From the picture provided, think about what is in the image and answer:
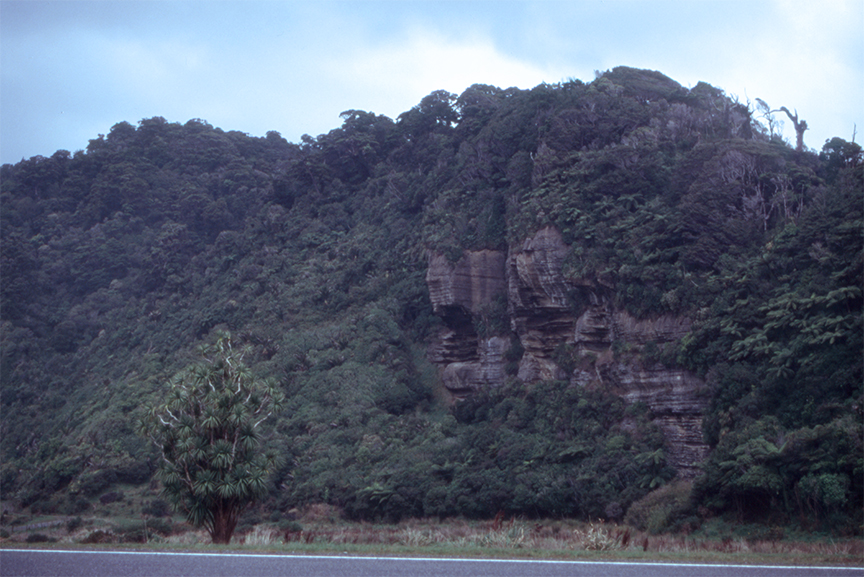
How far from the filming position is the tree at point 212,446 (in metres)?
19.8

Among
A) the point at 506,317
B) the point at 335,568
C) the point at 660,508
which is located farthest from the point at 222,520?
the point at 506,317

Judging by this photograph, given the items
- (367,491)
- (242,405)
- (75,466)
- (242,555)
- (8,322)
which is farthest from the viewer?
(8,322)

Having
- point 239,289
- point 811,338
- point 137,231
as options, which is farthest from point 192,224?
point 811,338

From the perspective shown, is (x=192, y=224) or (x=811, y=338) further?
(x=192, y=224)

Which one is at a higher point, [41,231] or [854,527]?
[41,231]

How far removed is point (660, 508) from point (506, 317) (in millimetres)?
16882

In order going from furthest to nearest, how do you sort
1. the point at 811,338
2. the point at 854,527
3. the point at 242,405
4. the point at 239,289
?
the point at 239,289, the point at 811,338, the point at 242,405, the point at 854,527

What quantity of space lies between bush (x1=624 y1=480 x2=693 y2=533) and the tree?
42.9 ft

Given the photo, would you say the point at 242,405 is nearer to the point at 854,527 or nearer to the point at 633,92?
the point at 854,527

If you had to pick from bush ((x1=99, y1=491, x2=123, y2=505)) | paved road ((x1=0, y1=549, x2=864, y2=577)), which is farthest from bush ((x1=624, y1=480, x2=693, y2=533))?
bush ((x1=99, y1=491, x2=123, y2=505))

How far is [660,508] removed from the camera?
77.7 ft

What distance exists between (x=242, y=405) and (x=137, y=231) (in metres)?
57.2

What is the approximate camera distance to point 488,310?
39.7m

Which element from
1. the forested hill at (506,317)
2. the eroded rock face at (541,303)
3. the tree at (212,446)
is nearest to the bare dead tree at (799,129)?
the forested hill at (506,317)
